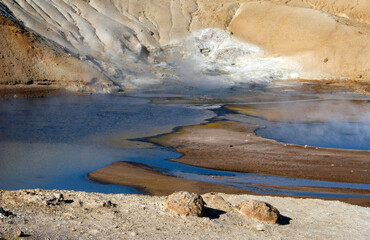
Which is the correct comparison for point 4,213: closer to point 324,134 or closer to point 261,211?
point 261,211

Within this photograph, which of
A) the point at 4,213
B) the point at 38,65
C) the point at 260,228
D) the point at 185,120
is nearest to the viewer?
the point at 4,213

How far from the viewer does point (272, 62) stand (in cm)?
5300

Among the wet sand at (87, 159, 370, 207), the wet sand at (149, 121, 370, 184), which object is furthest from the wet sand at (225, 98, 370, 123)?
the wet sand at (87, 159, 370, 207)

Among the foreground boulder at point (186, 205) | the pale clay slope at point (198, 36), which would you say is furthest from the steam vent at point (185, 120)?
the pale clay slope at point (198, 36)

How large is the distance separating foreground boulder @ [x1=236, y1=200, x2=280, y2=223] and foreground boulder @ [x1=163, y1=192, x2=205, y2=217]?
0.92 meters

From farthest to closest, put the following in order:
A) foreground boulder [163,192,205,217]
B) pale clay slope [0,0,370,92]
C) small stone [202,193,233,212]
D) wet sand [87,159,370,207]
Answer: pale clay slope [0,0,370,92], wet sand [87,159,370,207], small stone [202,193,233,212], foreground boulder [163,192,205,217]

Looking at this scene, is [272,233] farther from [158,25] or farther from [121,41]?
[158,25]

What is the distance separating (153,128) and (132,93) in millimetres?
16650

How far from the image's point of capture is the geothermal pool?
14.0m

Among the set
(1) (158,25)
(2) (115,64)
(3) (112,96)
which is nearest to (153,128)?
(3) (112,96)

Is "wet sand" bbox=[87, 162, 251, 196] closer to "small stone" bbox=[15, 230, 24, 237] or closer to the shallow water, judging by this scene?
"small stone" bbox=[15, 230, 24, 237]

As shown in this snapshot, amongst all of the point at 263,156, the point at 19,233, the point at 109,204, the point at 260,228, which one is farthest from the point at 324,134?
the point at 19,233

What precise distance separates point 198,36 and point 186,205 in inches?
2021

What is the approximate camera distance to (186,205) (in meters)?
9.05
